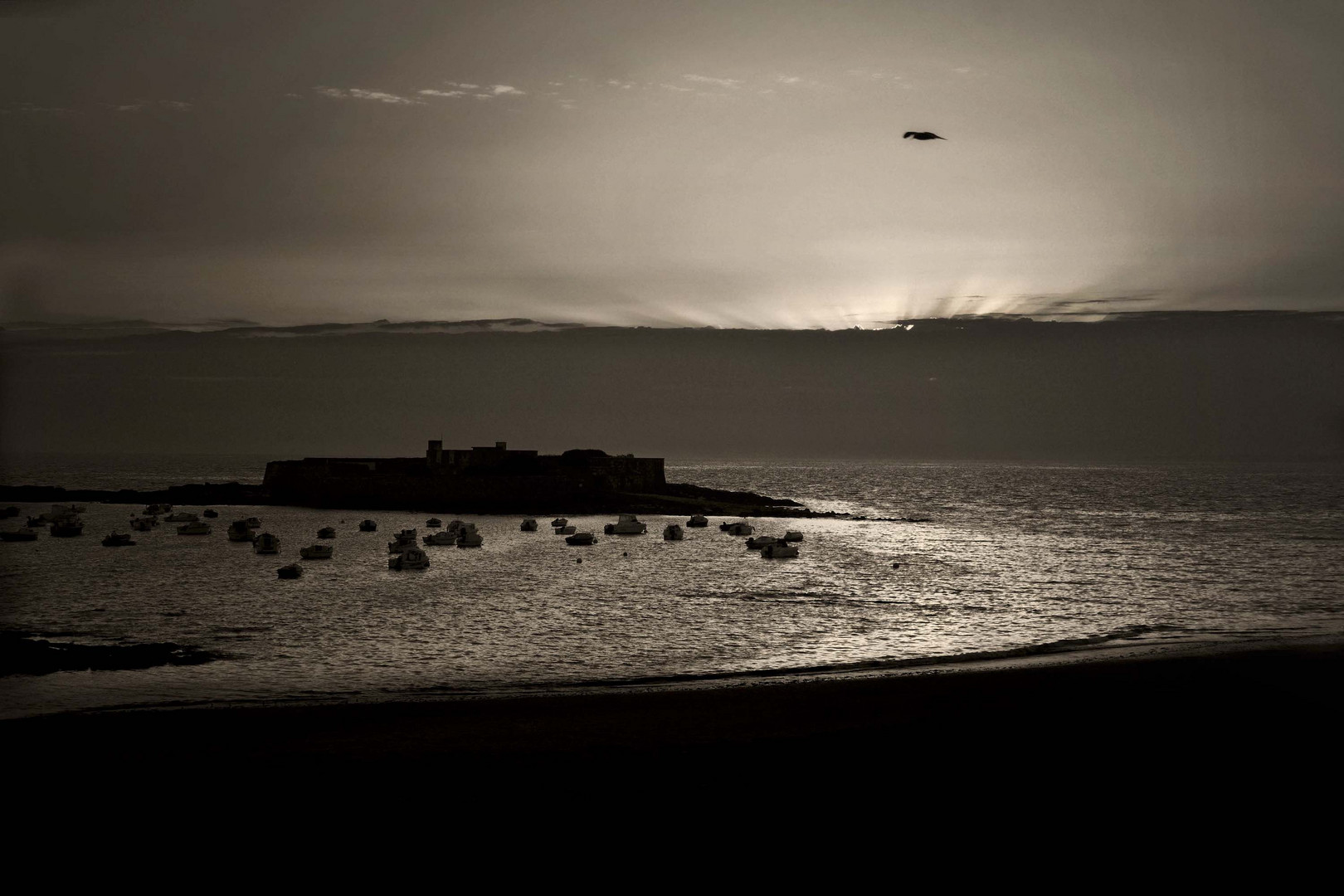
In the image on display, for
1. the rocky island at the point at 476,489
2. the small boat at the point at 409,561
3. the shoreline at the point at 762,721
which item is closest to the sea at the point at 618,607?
the small boat at the point at 409,561

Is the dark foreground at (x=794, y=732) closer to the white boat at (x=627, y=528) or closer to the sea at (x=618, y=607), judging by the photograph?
the sea at (x=618, y=607)

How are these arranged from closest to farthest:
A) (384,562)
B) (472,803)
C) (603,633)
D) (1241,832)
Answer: (1241,832) < (472,803) < (603,633) < (384,562)

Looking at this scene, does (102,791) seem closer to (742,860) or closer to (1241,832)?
(742,860)

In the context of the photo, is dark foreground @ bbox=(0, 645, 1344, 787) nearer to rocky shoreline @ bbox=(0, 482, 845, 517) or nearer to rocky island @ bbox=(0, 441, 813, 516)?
rocky shoreline @ bbox=(0, 482, 845, 517)

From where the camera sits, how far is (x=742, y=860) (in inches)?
Result: 457

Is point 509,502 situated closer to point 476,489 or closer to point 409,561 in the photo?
point 476,489

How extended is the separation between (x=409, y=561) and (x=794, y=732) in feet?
133

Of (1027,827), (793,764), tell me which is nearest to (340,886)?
(793,764)

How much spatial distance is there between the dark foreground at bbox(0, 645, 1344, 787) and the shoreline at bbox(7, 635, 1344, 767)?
2.3 inches

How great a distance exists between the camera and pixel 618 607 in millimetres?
39219

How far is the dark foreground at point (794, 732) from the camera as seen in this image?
15797 millimetres

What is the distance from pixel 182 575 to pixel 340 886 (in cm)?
4493

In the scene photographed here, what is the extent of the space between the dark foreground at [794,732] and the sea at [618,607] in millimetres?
2764

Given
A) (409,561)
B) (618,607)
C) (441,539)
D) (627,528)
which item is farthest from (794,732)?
(627,528)
